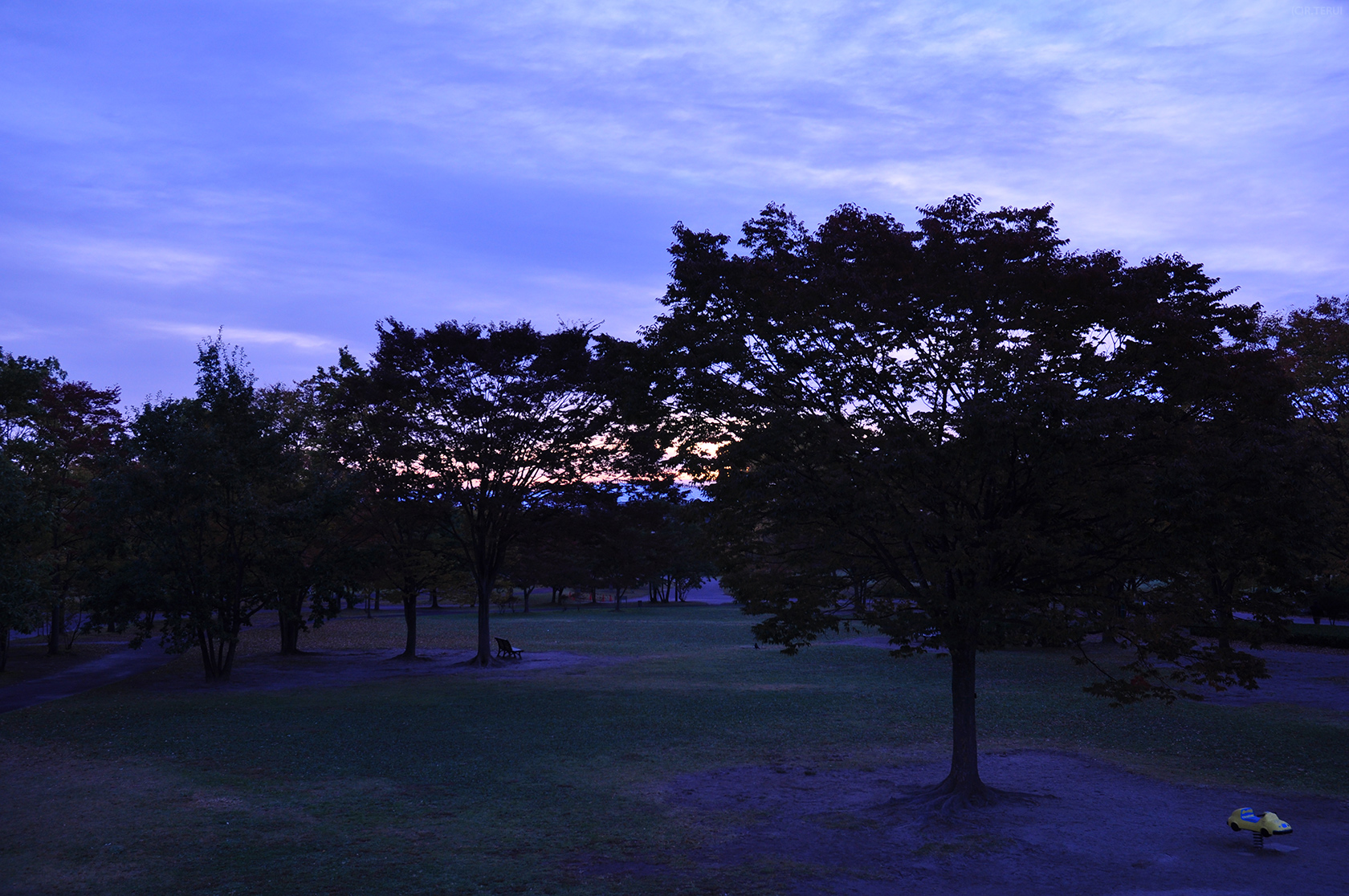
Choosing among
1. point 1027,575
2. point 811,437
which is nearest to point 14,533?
point 811,437

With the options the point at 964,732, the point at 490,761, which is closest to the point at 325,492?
the point at 490,761

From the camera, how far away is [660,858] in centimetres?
1070

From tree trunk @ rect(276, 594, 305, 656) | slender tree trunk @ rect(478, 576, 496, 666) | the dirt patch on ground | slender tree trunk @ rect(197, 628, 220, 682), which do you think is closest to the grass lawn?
the dirt patch on ground

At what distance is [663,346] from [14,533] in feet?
67.3

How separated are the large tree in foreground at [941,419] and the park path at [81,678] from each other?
21.0 meters

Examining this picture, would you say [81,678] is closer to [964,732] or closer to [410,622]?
[410,622]

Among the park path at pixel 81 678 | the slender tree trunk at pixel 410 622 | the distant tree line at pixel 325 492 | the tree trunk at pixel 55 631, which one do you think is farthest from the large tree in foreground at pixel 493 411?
the tree trunk at pixel 55 631

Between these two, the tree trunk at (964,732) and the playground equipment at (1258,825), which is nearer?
the playground equipment at (1258,825)

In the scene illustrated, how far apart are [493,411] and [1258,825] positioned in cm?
2504

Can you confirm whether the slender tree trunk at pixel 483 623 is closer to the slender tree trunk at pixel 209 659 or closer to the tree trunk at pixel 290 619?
the tree trunk at pixel 290 619

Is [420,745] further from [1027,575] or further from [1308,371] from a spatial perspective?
[1308,371]

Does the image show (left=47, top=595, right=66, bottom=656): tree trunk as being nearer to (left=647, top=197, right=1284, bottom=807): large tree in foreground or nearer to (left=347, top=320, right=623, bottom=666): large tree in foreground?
(left=347, top=320, right=623, bottom=666): large tree in foreground

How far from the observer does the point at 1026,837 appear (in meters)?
11.4

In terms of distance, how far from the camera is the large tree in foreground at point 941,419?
35.7 feet
